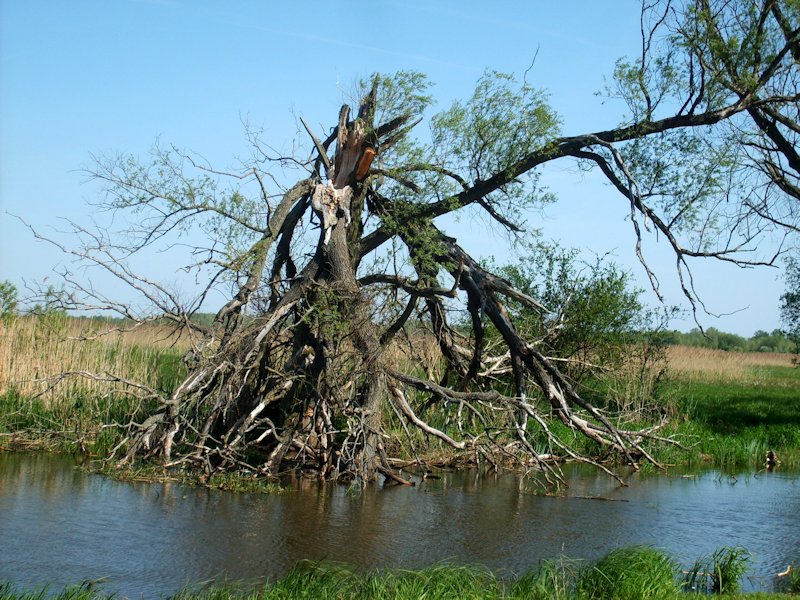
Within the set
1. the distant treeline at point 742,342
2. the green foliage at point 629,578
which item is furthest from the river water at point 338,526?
the distant treeline at point 742,342

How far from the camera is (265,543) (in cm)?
944

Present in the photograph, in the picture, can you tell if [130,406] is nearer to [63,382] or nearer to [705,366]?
[63,382]

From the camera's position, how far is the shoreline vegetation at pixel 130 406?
14219 mm

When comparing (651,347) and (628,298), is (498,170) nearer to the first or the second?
(628,298)

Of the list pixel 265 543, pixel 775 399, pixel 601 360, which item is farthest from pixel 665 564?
pixel 775 399

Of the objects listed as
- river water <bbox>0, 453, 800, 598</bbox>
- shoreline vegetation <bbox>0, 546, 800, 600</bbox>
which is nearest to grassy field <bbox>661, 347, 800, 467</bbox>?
river water <bbox>0, 453, 800, 598</bbox>

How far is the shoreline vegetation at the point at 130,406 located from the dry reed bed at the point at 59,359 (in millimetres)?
18

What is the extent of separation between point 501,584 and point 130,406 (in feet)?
30.5

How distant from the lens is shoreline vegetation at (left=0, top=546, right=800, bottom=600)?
22.8 ft

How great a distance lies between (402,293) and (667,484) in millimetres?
5384

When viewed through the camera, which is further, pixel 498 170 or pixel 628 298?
pixel 628 298

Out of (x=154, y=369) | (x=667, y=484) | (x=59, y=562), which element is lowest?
(x=59, y=562)

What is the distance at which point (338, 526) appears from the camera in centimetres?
1040

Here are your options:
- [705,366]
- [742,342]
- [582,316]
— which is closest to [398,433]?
[582,316]
